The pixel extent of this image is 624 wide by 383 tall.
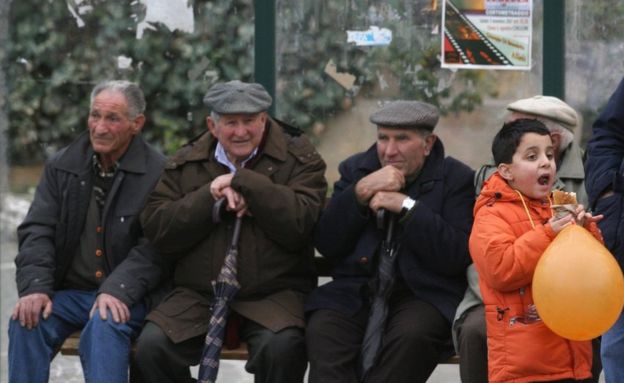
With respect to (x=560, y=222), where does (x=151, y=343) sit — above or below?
below

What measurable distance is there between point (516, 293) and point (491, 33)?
211 centimetres

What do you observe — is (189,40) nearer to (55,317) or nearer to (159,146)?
(159,146)

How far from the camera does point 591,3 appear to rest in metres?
6.97

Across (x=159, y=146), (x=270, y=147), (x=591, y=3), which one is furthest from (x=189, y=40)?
(x=591, y=3)

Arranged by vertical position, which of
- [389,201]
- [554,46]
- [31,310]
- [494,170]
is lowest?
[31,310]

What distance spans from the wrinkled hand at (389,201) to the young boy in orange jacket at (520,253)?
0.49m

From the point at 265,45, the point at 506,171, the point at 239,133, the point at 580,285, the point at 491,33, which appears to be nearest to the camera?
the point at 580,285

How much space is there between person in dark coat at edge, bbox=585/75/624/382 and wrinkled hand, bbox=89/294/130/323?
6.21 feet

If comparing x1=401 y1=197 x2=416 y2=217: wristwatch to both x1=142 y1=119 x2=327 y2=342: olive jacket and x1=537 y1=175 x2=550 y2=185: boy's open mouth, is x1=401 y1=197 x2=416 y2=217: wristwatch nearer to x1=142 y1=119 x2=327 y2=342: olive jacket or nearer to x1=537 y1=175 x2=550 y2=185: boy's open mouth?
→ x1=142 y1=119 x2=327 y2=342: olive jacket

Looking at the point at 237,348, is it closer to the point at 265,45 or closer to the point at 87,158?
the point at 87,158

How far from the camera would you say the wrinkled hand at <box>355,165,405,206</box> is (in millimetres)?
5793

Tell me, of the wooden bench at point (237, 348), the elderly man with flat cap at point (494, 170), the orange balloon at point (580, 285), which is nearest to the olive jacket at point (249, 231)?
the wooden bench at point (237, 348)

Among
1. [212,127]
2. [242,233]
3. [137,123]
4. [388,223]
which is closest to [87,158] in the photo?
[137,123]

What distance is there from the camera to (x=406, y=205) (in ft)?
18.9
